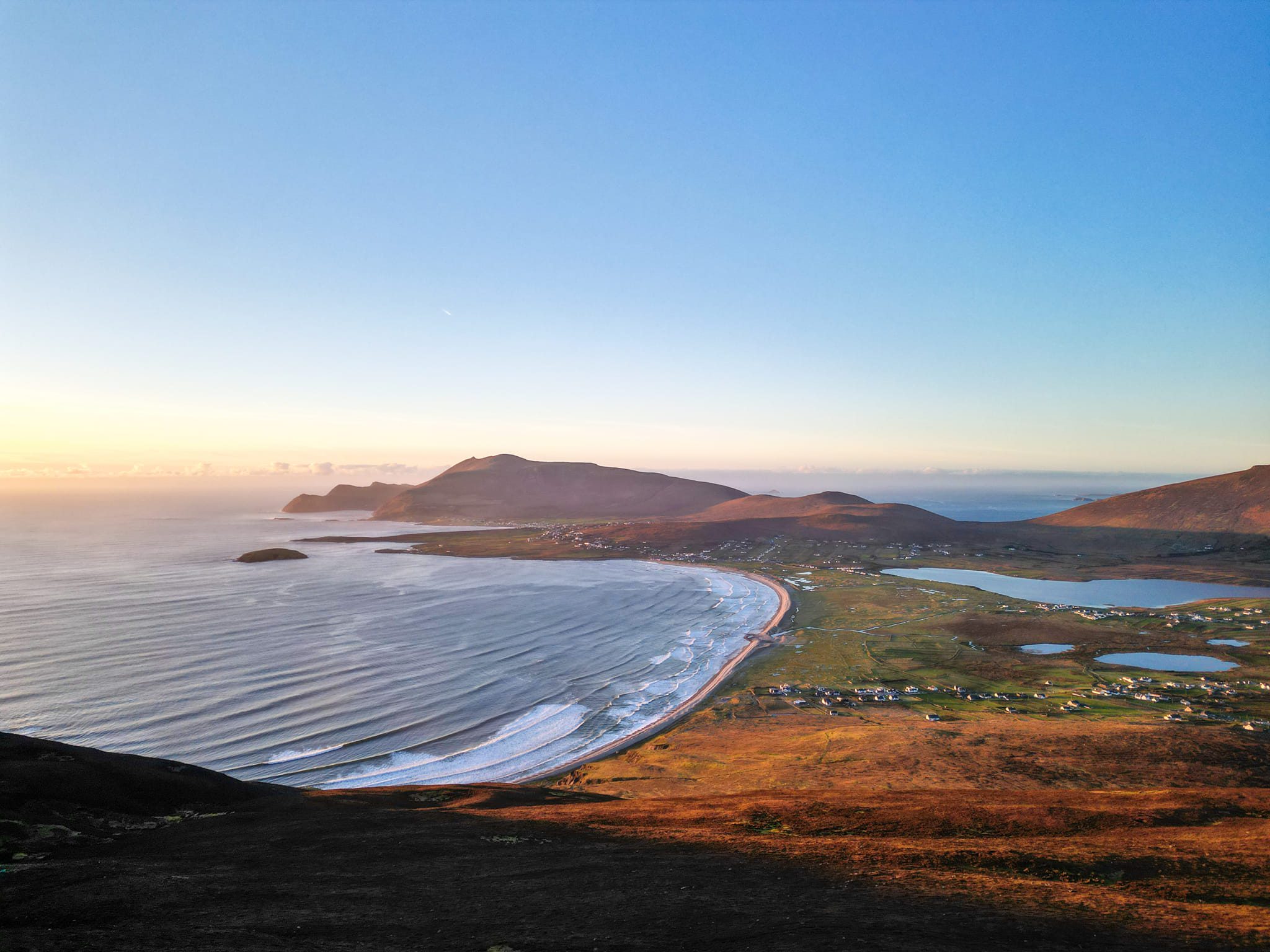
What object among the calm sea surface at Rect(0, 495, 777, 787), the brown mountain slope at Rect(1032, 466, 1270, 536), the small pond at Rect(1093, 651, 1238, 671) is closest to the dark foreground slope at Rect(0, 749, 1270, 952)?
the calm sea surface at Rect(0, 495, 777, 787)

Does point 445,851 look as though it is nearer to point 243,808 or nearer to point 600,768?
point 243,808

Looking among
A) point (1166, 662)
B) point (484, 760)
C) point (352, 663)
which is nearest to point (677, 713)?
point (484, 760)

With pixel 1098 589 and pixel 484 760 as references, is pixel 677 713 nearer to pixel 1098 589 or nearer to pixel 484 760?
pixel 484 760

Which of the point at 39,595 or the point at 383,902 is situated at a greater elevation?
the point at 383,902

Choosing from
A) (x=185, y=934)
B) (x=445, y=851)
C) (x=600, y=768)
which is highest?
(x=185, y=934)

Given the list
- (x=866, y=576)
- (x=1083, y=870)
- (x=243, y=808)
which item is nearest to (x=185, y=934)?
(x=243, y=808)

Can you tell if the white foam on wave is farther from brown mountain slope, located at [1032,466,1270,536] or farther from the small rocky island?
brown mountain slope, located at [1032,466,1270,536]

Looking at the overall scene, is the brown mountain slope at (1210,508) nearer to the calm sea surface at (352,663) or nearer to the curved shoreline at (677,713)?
the calm sea surface at (352,663)
